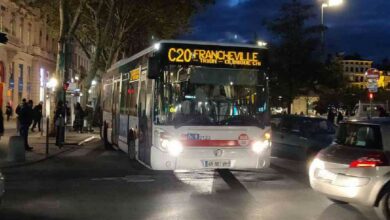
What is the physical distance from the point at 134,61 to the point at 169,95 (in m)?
4.01

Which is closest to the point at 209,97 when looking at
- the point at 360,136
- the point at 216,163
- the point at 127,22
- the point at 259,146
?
the point at 216,163

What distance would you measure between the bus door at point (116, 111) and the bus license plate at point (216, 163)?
6439 mm

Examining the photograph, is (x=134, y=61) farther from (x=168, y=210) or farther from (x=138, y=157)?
(x=168, y=210)

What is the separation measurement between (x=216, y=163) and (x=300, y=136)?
485cm

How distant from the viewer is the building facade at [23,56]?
46.5 metres

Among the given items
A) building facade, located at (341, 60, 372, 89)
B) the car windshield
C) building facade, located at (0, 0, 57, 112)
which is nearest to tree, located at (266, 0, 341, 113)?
building facade, located at (0, 0, 57, 112)

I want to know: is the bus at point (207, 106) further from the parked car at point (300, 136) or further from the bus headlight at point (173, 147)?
the parked car at point (300, 136)

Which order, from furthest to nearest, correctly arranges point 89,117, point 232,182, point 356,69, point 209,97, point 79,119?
point 356,69, point 89,117, point 79,119, point 232,182, point 209,97

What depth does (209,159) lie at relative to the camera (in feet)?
42.0

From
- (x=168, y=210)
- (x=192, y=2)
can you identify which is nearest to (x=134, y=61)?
(x=168, y=210)

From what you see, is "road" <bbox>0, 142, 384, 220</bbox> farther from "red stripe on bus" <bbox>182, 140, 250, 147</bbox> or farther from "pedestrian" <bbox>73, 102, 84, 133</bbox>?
"pedestrian" <bbox>73, 102, 84, 133</bbox>

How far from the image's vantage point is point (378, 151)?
9141 mm

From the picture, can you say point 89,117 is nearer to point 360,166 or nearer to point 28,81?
point 28,81

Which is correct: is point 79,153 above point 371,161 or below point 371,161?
below
